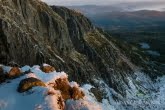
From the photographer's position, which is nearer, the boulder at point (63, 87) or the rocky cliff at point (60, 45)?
the boulder at point (63, 87)

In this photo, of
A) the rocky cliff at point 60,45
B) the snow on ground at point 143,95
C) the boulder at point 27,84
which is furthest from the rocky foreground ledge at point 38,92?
the snow on ground at point 143,95

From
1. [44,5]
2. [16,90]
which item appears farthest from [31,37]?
[16,90]

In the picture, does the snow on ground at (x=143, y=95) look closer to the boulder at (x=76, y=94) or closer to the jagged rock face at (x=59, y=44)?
the jagged rock face at (x=59, y=44)

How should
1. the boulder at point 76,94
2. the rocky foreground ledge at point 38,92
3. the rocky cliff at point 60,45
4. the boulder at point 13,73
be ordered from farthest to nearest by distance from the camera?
1. the rocky cliff at point 60,45
2. the boulder at point 13,73
3. the boulder at point 76,94
4. the rocky foreground ledge at point 38,92

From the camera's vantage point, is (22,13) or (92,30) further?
(92,30)

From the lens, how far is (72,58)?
3231 inches

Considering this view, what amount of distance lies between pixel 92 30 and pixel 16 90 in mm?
83569

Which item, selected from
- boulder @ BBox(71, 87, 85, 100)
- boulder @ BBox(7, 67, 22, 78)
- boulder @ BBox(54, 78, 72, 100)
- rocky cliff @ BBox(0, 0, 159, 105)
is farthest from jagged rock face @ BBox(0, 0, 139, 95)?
boulder @ BBox(71, 87, 85, 100)

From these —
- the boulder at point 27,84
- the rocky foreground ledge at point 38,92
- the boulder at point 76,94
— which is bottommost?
the boulder at point 76,94

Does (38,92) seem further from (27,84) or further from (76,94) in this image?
(76,94)

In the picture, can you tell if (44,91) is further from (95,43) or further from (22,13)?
(95,43)

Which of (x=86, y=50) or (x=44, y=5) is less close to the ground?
(x=44, y=5)

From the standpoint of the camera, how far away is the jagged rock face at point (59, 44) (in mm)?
63947

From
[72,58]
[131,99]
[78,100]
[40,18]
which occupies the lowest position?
[131,99]
